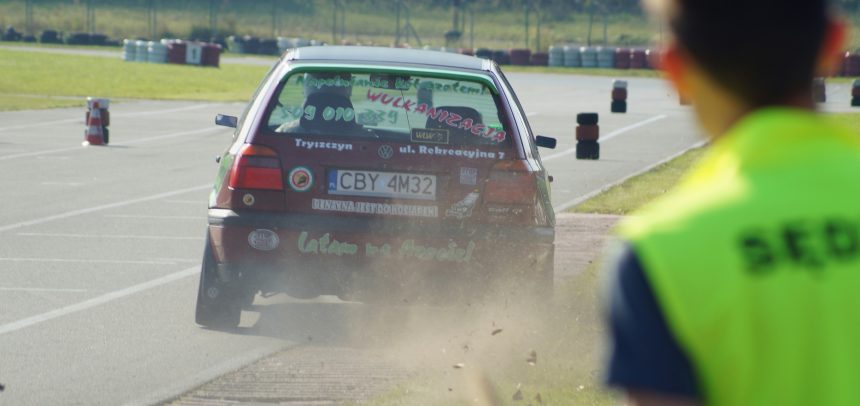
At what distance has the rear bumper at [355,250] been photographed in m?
7.55

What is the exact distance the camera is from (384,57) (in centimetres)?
819

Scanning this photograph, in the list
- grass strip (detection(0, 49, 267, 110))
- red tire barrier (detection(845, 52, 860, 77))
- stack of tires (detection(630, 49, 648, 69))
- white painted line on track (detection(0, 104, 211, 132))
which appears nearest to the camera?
white painted line on track (detection(0, 104, 211, 132))

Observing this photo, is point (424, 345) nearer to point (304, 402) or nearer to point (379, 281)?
point (379, 281)

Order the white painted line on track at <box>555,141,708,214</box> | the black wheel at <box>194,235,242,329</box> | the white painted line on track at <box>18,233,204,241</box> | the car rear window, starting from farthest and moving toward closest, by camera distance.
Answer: the white painted line on track at <box>555,141,708,214</box>, the white painted line on track at <box>18,233,204,241</box>, the car rear window, the black wheel at <box>194,235,242,329</box>

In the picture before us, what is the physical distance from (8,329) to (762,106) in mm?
6583

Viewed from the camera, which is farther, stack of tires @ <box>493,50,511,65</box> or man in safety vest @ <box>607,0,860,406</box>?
stack of tires @ <box>493,50,511,65</box>

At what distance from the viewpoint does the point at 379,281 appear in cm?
760

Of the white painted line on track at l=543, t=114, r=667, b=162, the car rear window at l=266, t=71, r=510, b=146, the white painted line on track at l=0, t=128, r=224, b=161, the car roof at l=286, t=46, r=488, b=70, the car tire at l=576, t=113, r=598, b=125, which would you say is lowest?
the white painted line on track at l=543, t=114, r=667, b=162

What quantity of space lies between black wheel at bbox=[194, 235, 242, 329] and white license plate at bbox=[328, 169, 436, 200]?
0.75 metres

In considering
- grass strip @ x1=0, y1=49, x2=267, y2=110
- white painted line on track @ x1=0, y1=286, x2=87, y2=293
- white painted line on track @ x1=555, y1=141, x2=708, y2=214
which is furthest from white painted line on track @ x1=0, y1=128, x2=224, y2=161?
white painted line on track @ x1=0, y1=286, x2=87, y2=293

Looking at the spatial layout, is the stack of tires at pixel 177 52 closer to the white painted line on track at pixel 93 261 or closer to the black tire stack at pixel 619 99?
the black tire stack at pixel 619 99

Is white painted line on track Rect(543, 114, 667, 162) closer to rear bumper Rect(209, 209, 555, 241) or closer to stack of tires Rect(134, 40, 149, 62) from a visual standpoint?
rear bumper Rect(209, 209, 555, 241)

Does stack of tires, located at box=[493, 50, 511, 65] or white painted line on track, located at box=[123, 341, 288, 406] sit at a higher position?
stack of tires, located at box=[493, 50, 511, 65]

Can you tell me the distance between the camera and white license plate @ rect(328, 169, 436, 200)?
7656mm
